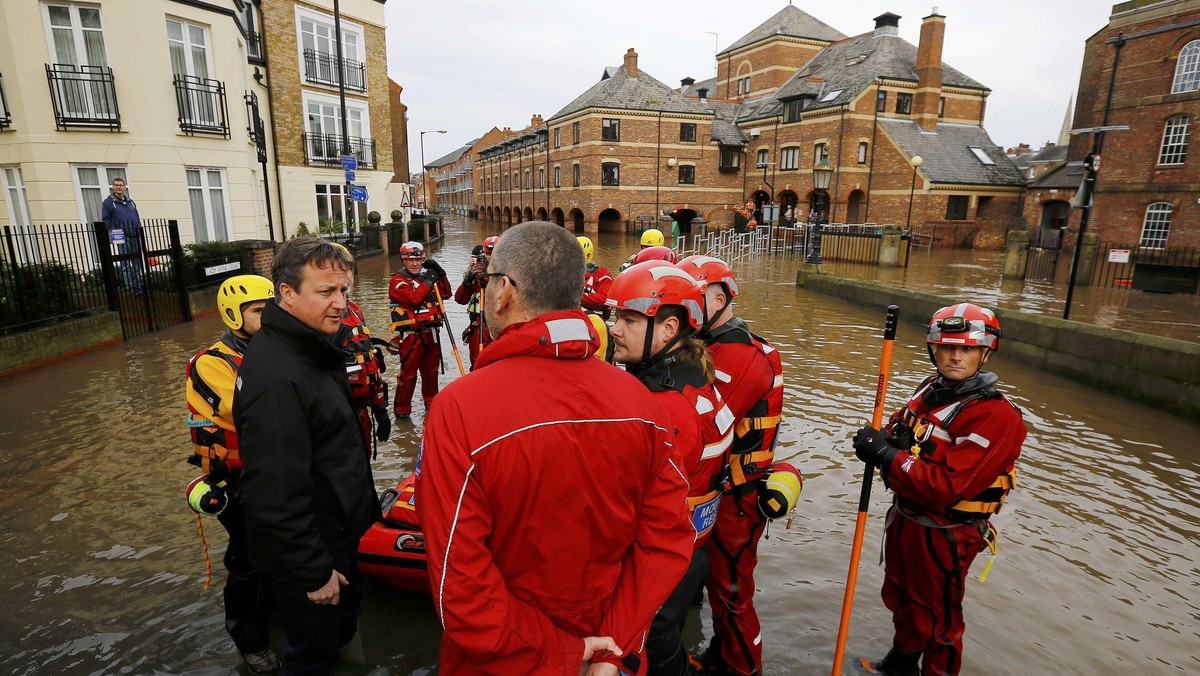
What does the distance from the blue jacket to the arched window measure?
3324 centimetres

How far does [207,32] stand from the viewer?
16.5 metres

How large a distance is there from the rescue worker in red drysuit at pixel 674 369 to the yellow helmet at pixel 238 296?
212 centimetres

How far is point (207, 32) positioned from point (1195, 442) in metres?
22.5

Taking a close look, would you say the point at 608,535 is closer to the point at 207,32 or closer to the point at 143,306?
the point at 143,306

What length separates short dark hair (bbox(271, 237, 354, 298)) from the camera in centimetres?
277

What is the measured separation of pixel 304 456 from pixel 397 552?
5.35 feet

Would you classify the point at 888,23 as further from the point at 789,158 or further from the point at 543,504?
the point at 543,504

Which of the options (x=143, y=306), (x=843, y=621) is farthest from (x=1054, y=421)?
(x=143, y=306)

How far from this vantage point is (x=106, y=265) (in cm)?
1038

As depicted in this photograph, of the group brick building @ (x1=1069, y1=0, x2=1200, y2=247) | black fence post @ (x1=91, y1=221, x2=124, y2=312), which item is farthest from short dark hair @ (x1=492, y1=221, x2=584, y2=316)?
brick building @ (x1=1069, y1=0, x2=1200, y2=247)

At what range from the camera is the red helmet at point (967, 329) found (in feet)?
10.4

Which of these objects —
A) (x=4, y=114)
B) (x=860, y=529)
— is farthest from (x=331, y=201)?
(x=860, y=529)

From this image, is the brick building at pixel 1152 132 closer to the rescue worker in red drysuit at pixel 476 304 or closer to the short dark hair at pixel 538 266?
the rescue worker in red drysuit at pixel 476 304

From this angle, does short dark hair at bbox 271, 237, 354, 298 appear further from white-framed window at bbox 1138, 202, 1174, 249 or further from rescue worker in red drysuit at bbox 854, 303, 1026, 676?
white-framed window at bbox 1138, 202, 1174, 249
